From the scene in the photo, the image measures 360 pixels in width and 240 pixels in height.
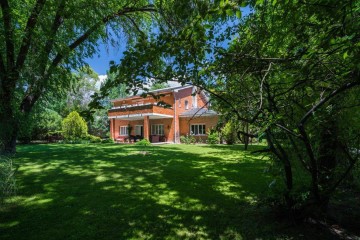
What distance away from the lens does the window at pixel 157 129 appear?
97.5 feet

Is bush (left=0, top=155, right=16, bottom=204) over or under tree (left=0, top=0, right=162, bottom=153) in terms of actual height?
under

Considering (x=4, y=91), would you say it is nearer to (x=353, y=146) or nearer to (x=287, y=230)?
(x=287, y=230)

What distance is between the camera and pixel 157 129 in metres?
30.3

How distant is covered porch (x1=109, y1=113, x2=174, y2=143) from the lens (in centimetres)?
2765

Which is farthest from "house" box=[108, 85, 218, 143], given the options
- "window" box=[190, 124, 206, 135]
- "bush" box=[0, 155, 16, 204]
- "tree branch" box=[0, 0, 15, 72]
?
"bush" box=[0, 155, 16, 204]

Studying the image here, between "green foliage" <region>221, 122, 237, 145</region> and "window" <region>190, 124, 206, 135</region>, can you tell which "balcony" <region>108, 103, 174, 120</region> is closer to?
"window" <region>190, 124, 206, 135</region>

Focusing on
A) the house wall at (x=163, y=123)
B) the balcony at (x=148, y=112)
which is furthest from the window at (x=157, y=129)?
the balcony at (x=148, y=112)

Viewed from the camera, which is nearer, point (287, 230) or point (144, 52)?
point (144, 52)

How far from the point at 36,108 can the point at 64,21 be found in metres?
4.20

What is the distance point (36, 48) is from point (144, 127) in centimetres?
1903

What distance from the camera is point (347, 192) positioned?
5.20 m

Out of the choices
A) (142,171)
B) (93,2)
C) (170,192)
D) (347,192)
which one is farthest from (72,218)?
(93,2)

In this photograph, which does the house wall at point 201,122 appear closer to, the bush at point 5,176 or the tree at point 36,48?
the tree at point 36,48

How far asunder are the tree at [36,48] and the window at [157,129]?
742 inches
